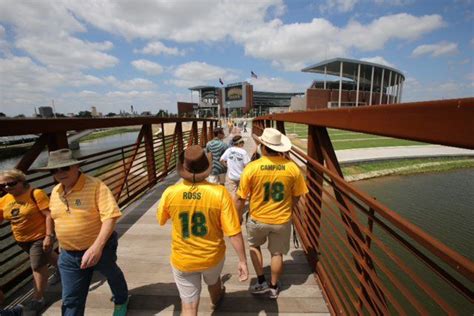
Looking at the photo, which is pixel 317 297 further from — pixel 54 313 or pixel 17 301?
pixel 17 301

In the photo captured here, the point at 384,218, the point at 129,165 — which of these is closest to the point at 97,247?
the point at 384,218

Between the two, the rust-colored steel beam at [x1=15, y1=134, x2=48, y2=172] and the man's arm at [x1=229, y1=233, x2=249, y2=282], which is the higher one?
the rust-colored steel beam at [x1=15, y1=134, x2=48, y2=172]

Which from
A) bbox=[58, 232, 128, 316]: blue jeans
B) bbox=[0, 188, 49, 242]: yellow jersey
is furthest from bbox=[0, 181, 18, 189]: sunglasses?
bbox=[58, 232, 128, 316]: blue jeans

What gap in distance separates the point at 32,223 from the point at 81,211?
36.5 inches

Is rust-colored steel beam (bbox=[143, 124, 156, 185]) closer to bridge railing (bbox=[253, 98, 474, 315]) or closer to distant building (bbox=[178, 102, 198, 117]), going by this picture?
bridge railing (bbox=[253, 98, 474, 315])

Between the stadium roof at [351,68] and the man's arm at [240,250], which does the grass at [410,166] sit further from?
the stadium roof at [351,68]

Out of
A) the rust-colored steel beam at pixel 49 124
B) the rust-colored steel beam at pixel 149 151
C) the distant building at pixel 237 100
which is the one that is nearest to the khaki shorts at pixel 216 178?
the rust-colored steel beam at pixel 49 124

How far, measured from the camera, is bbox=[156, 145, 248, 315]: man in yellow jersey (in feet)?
6.45

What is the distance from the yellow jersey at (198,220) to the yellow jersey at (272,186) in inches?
25.3

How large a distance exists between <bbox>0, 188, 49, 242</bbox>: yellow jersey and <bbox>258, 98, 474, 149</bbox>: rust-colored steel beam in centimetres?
294

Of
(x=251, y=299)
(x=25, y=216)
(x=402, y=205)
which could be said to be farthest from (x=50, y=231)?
(x=402, y=205)

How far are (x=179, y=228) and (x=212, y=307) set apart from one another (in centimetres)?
111

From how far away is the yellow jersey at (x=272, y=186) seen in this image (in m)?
2.60

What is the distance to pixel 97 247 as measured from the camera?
6.70 feet
